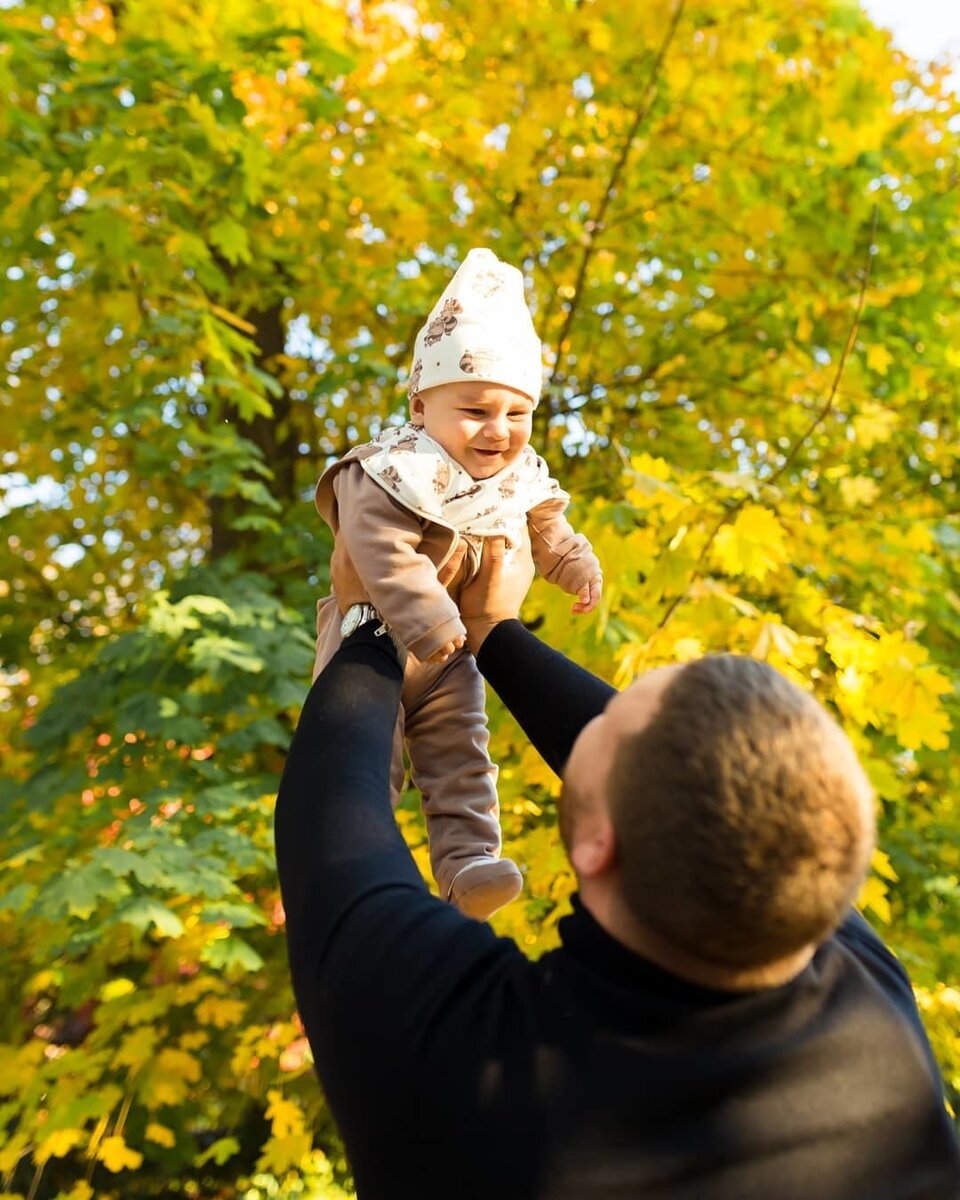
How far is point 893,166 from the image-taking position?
165 inches

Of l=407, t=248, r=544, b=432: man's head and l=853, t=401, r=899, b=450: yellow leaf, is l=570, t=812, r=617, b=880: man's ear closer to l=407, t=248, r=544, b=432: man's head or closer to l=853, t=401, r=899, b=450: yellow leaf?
l=407, t=248, r=544, b=432: man's head

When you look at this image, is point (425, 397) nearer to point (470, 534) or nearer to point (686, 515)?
point (470, 534)

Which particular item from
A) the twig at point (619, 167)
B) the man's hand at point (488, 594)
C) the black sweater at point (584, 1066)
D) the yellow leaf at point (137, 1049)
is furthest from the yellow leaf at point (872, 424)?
the yellow leaf at point (137, 1049)

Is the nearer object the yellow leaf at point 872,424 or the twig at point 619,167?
the twig at point 619,167

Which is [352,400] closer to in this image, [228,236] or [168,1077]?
[228,236]

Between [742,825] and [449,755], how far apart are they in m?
0.84

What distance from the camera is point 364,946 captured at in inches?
38.0

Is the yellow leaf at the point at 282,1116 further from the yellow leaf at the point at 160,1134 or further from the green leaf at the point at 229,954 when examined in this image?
the green leaf at the point at 229,954

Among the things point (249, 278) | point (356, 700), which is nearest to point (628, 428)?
point (249, 278)

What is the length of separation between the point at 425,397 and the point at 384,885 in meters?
0.81

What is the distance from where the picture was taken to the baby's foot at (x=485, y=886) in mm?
1512

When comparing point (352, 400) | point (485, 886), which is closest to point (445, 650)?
point (485, 886)

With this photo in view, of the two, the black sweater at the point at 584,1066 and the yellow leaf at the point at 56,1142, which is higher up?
the black sweater at the point at 584,1066

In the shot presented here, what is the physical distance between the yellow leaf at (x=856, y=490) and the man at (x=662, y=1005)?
366 cm
